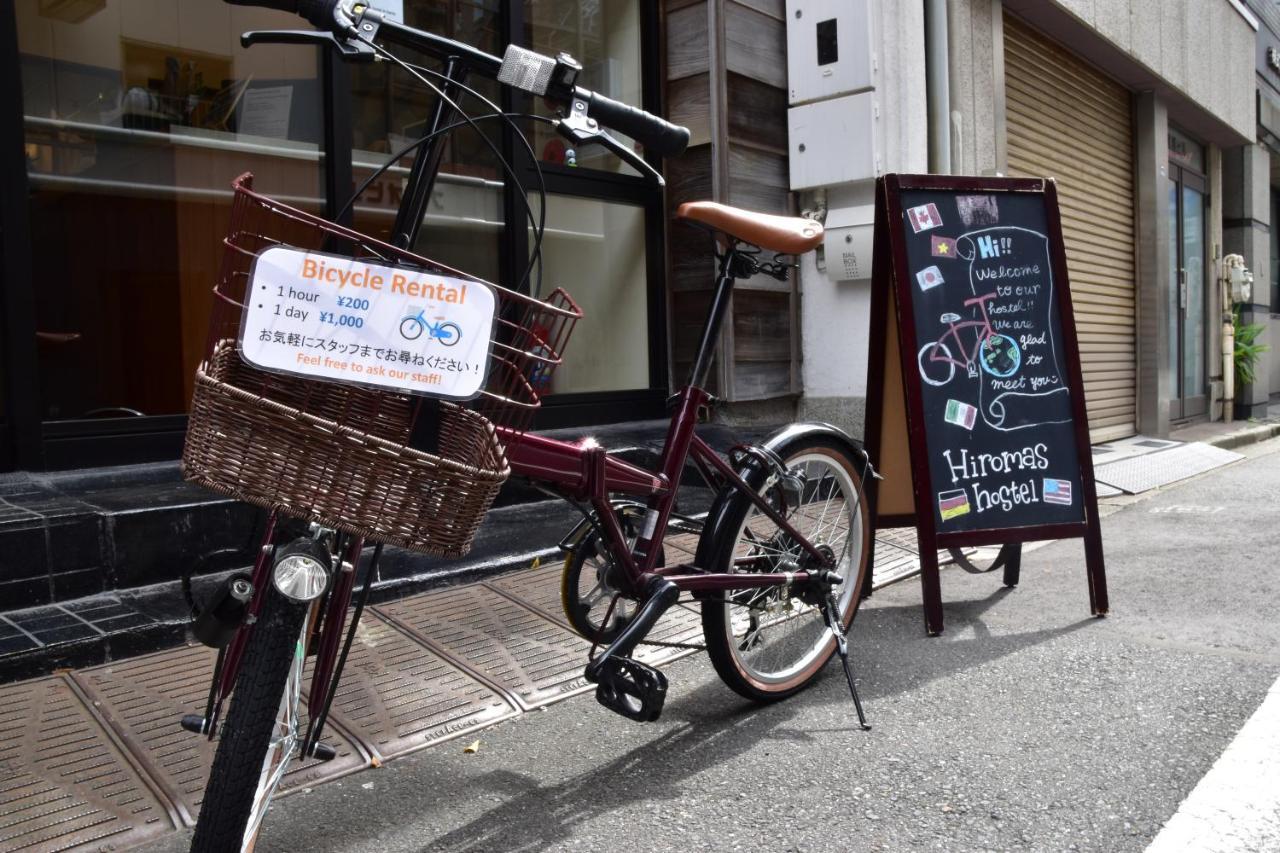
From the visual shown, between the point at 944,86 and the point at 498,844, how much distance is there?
596 centimetres

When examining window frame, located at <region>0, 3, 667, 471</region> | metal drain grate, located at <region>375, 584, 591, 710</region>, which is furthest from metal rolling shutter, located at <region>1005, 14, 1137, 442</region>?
metal drain grate, located at <region>375, 584, 591, 710</region>

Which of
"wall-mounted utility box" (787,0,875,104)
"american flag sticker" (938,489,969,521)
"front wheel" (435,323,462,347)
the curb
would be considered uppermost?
"wall-mounted utility box" (787,0,875,104)

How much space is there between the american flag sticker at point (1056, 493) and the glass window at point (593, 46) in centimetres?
325

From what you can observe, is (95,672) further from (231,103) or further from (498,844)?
(231,103)

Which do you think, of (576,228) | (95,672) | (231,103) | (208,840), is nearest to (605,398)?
(576,228)

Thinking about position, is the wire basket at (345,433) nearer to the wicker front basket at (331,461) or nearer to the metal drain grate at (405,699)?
the wicker front basket at (331,461)

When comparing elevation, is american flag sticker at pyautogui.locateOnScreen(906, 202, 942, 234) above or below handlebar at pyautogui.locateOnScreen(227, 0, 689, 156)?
below

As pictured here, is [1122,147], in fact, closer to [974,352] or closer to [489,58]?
[974,352]

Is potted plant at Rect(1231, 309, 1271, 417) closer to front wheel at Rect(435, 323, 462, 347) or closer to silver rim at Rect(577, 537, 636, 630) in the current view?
silver rim at Rect(577, 537, 636, 630)

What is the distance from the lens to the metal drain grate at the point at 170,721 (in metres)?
2.49

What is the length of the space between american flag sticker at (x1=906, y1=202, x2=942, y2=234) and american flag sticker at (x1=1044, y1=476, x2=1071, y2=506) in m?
1.09

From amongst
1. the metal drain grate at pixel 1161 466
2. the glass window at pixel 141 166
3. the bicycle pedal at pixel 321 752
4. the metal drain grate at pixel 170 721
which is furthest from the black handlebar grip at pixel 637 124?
the metal drain grate at pixel 1161 466

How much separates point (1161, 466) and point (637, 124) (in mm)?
7247

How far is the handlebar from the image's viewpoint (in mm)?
1976
